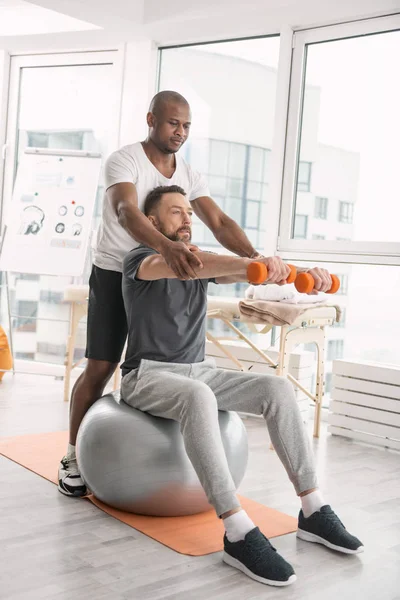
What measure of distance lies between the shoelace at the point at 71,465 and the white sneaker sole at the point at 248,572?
29.0 inches

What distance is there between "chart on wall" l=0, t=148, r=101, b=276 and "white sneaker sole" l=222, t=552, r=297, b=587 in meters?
2.75

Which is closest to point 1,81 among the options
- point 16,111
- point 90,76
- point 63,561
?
point 16,111

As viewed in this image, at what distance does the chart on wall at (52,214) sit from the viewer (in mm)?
4520

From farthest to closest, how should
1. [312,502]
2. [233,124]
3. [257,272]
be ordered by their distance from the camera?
[233,124]
[312,502]
[257,272]

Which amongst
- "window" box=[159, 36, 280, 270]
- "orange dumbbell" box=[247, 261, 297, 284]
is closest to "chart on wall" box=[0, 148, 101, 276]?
"window" box=[159, 36, 280, 270]

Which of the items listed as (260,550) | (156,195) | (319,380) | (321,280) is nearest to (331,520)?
(260,550)

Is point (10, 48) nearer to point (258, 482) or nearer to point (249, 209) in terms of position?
point (249, 209)

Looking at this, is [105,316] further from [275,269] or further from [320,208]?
[320,208]

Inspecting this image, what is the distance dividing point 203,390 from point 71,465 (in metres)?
0.76

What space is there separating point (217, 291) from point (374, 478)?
6.51ft

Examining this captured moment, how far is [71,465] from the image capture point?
2537mm

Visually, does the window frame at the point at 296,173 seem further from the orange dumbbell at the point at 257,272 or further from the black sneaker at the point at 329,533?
the orange dumbbell at the point at 257,272

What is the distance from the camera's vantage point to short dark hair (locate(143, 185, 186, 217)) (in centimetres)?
230

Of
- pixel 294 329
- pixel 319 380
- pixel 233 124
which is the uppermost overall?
pixel 233 124
